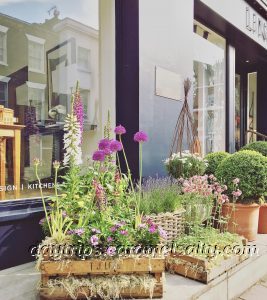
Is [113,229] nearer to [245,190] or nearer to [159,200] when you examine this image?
[159,200]

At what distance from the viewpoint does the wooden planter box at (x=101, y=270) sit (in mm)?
2107

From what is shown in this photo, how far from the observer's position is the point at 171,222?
2.85 meters

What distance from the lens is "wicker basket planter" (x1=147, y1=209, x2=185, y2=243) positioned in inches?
109

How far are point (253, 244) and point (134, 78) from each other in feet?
7.18

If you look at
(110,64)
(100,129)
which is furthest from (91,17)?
(100,129)

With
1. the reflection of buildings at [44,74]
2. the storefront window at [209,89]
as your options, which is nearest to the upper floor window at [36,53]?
the reflection of buildings at [44,74]

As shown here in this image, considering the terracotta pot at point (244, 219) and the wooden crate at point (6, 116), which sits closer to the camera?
the wooden crate at point (6, 116)

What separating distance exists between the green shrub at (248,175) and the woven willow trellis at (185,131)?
750 millimetres

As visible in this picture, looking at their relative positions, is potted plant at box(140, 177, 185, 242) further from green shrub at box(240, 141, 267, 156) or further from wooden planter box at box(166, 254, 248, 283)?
green shrub at box(240, 141, 267, 156)

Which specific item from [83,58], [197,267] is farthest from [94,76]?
[197,267]

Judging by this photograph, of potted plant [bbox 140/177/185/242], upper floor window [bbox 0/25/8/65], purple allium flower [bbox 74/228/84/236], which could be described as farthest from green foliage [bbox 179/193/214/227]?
upper floor window [bbox 0/25/8/65]

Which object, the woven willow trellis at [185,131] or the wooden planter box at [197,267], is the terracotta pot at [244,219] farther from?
the woven willow trellis at [185,131]

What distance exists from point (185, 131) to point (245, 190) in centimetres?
125

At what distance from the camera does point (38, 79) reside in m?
3.46
